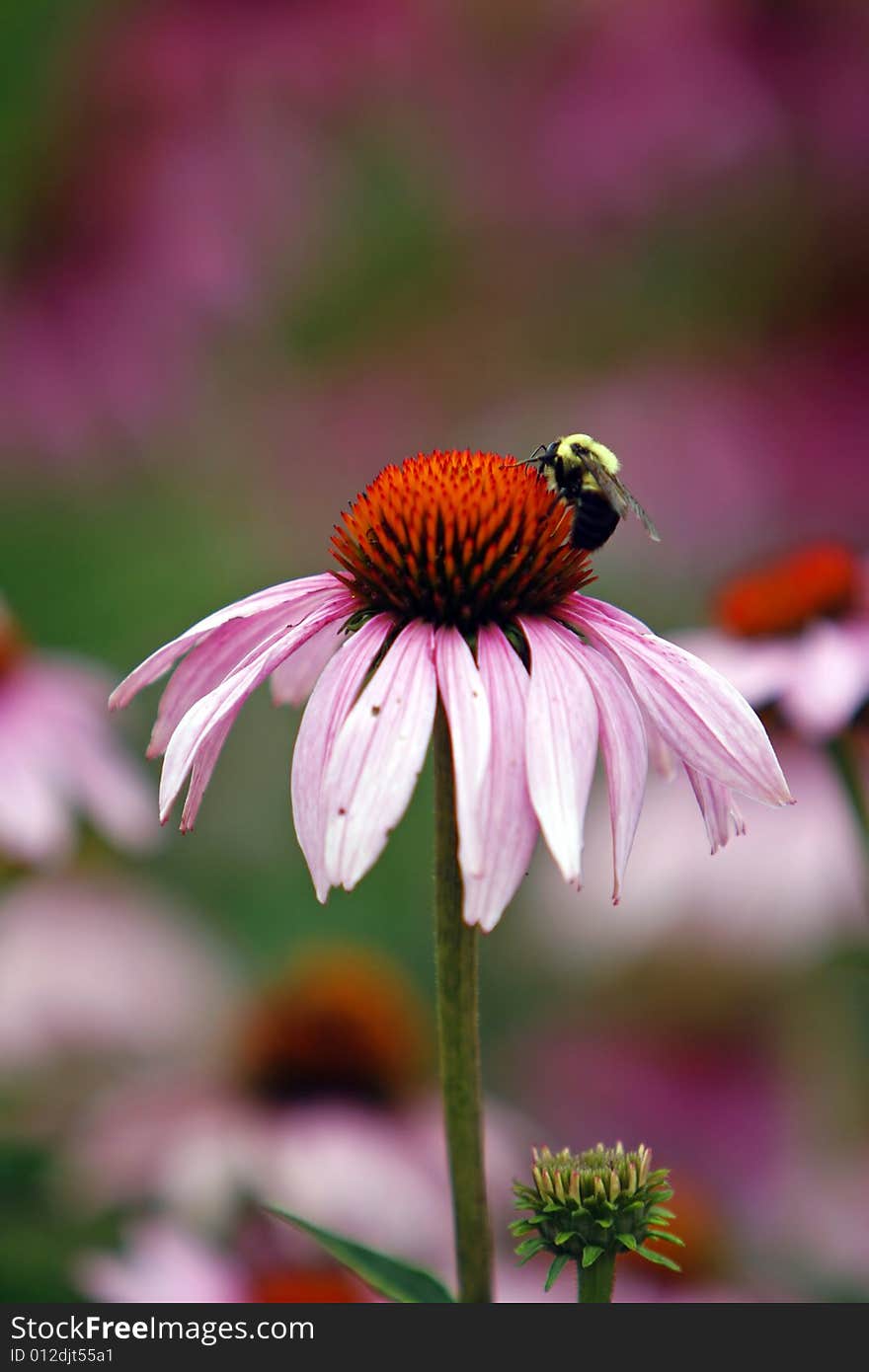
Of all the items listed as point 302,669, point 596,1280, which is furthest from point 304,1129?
point 596,1280

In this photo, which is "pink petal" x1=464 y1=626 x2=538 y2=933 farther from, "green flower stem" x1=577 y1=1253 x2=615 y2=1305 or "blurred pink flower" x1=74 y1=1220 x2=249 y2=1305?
"blurred pink flower" x1=74 y1=1220 x2=249 y2=1305

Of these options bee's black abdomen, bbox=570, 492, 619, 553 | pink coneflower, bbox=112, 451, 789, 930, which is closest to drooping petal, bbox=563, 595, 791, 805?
pink coneflower, bbox=112, 451, 789, 930

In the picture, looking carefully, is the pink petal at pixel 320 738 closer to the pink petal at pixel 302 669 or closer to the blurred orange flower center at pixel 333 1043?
the pink petal at pixel 302 669

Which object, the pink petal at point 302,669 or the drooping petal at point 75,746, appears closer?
the pink petal at point 302,669

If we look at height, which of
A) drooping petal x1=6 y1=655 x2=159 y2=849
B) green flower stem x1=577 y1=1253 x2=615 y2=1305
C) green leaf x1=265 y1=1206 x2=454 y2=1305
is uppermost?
drooping petal x1=6 y1=655 x2=159 y2=849

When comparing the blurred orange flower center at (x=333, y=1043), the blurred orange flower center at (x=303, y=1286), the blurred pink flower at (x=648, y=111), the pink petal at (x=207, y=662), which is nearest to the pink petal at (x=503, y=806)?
the pink petal at (x=207, y=662)

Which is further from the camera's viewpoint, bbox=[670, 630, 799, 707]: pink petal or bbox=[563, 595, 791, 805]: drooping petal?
bbox=[670, 630, 799, 707]: pink petal
